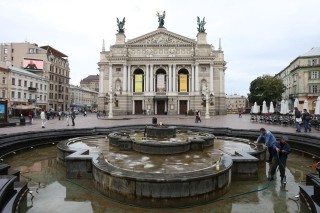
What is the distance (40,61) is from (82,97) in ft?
163

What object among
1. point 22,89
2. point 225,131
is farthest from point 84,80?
point 225,131

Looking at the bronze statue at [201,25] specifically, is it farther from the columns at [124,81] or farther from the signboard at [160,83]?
the columns at [124,81]

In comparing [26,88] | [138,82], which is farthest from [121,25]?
[26,88]

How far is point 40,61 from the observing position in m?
71.6

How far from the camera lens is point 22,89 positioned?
59.4 metres

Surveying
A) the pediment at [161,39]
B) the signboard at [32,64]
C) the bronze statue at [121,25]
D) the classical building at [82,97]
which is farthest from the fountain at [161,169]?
the classical building at [82,97]

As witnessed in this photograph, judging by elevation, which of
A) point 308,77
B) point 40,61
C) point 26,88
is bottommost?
point 26,88

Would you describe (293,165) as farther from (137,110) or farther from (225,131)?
(137,110)

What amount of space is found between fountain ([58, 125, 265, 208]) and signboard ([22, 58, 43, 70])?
2549 inches

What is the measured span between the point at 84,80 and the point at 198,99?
128m

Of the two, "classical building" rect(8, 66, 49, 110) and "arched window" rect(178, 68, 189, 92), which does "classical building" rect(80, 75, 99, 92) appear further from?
"arched window" rect(178, 68, 189, 92)

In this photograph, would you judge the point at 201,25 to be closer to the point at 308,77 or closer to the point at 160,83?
the point at 160,83

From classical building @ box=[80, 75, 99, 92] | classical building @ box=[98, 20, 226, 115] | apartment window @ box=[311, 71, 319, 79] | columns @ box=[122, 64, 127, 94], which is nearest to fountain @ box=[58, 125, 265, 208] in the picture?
classical building @ box=[98, 20, 226, 115]

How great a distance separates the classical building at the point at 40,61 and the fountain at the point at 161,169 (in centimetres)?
6524
